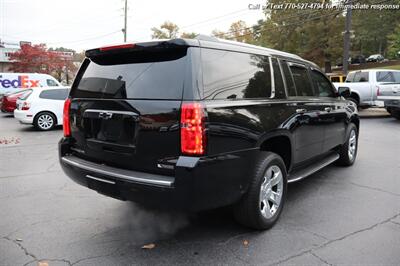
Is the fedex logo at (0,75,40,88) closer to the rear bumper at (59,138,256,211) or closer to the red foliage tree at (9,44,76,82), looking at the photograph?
the red foliage tree at (9,44,76,82)

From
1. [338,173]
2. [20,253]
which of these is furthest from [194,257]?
[338,173]

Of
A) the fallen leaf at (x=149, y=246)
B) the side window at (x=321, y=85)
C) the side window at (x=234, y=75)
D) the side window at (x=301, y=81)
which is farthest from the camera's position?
the side window at (x=321, y=85)

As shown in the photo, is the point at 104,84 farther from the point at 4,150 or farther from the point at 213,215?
the point at 4,150

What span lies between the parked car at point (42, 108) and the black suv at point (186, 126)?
8.56 metres

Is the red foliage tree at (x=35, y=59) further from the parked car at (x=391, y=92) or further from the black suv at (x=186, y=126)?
the black suv at (x=186, y=126)

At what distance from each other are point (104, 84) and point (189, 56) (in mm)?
1019

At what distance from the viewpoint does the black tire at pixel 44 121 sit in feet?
38.3

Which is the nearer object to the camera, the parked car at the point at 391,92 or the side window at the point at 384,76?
the parked car at the point at 391,92

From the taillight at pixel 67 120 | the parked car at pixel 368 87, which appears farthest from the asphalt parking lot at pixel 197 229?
the parked car at pixel 368 87

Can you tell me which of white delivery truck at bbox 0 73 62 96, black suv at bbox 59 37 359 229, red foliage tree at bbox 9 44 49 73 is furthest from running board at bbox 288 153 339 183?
red foliage tree at bbox 9 44 49 73

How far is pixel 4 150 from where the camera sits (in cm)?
823

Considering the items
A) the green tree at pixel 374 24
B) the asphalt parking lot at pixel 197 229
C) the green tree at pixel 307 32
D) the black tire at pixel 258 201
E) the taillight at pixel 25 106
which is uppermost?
the green tree at pixel 374 24

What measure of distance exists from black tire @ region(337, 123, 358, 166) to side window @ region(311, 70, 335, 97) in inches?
37.7

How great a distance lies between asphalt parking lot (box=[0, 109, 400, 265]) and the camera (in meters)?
3.12
